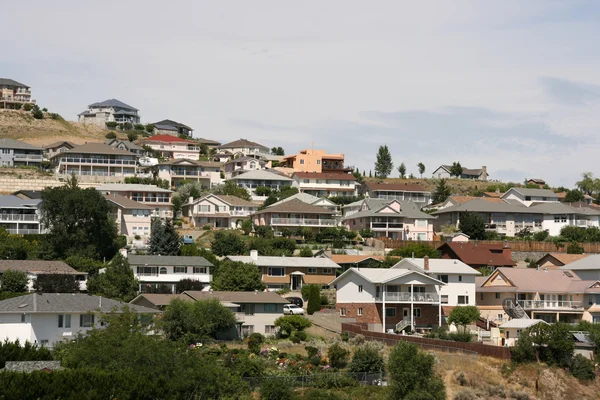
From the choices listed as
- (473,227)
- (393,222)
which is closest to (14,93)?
(393,222)

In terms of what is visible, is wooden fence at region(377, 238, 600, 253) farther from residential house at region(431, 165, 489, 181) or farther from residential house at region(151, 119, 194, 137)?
residential house at region(151, 119, 194, 137)

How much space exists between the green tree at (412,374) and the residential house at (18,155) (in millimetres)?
82953

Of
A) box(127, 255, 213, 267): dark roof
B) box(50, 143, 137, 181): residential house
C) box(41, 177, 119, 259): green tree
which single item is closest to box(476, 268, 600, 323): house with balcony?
box(127, 255, 213, 267): dark roof

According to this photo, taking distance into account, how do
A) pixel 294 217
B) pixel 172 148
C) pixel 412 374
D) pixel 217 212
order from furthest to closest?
pixel 172 148 < pixel 217 212 < pixel 294 217 < pixel 412 374

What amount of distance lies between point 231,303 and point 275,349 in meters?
7.23

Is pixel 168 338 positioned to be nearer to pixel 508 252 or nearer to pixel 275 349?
pixel 275 349

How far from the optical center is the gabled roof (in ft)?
197

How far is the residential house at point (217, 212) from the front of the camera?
105 metres

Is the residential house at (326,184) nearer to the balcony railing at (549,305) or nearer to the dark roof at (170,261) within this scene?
the dark roof at (170,261)

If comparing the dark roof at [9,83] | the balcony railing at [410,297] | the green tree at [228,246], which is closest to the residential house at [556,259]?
the balcony railing at [410,297]

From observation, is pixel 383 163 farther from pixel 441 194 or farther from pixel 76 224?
pixel 76 224

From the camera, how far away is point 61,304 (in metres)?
61.9

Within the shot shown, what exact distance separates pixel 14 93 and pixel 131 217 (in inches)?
3597

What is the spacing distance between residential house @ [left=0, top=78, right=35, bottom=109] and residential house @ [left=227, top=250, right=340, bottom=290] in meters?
102
